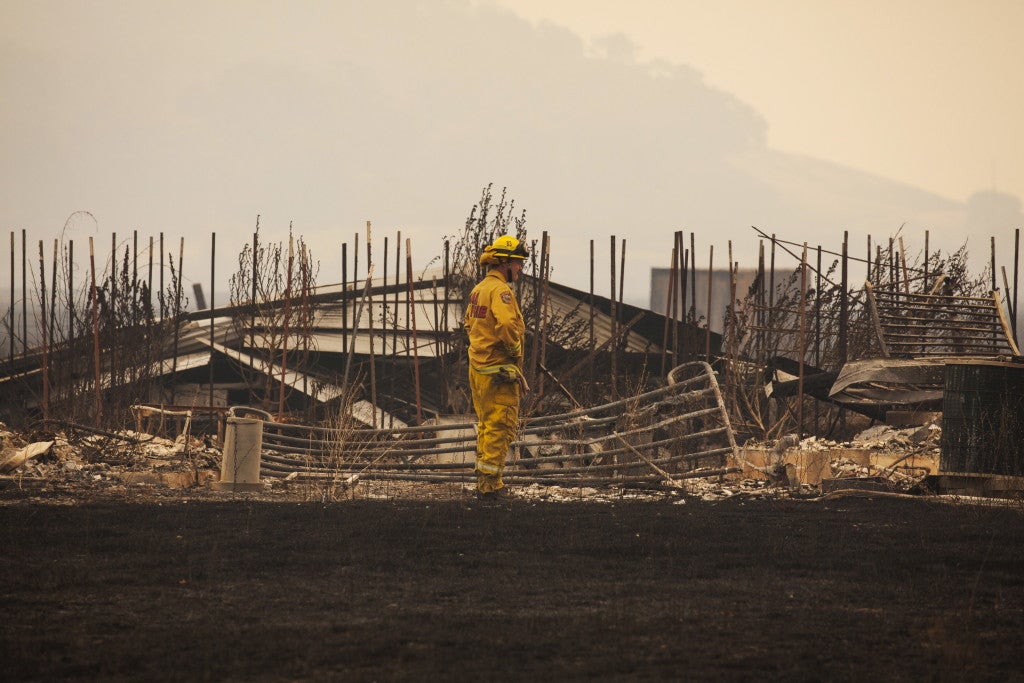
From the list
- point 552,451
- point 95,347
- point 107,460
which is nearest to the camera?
point 107,460

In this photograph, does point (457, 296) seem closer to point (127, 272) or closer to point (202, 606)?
point (127, 272)

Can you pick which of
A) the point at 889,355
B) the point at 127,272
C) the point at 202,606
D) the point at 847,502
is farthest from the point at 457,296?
the point at 202,606

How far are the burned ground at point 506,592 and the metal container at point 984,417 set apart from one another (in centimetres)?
66

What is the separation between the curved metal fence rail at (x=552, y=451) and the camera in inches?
360

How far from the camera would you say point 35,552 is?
5.59 m

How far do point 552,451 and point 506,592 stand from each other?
5847 millimetres

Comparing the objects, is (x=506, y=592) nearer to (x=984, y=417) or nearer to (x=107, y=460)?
(x=984, y=417)

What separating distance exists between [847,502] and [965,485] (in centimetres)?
86

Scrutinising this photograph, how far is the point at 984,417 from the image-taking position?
8.11 meters

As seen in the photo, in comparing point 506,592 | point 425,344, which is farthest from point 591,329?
point 506,592

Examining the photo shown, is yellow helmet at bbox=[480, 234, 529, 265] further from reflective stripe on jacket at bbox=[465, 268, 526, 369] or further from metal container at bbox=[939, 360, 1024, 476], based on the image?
metal container at bbox=[939, 360, 1024, 476]

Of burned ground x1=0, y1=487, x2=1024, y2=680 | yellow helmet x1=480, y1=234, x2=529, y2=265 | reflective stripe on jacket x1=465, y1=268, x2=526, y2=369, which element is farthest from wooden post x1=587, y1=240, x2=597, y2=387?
burned ground x1=0, y1=487, x2=1024, y2=680

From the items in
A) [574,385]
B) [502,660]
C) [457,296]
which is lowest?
[502,660]

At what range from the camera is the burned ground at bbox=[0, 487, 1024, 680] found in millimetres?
3639
